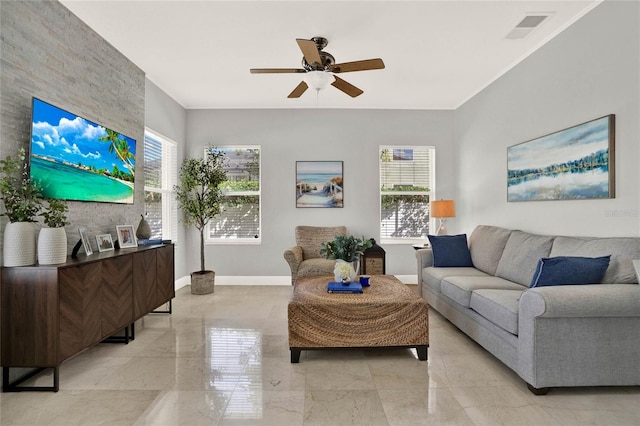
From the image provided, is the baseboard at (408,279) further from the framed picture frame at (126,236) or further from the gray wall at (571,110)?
the framed picture frame at (126,236)

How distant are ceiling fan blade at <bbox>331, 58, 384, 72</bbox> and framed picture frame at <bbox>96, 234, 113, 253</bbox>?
2553 mm

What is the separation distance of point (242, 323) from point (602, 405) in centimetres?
290

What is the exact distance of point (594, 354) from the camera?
210cm

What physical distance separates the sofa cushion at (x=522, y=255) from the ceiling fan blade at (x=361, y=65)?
212 centimetres

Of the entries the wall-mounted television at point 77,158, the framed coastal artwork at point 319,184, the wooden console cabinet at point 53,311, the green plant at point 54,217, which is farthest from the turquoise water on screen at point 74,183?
the framed coastal artwork at point 319,184

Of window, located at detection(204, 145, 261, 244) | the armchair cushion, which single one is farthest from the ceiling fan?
window, located at detection(204, 145, 261, 244)

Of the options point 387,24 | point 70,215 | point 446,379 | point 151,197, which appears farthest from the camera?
point 151,197

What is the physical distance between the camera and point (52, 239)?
7.47 feet

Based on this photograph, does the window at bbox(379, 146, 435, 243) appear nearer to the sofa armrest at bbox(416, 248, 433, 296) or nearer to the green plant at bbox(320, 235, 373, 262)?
the sofa armrest at bbox(416, 248, 433, 296)

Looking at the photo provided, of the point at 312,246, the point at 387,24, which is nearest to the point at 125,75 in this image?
the point at 387,24

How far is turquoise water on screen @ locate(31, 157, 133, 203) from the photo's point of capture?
2484 mm

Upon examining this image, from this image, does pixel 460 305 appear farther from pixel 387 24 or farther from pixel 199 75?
pixel 199 75

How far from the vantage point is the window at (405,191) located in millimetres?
5508

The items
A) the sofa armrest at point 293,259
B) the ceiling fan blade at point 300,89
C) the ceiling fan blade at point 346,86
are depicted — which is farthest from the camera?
the sofa armrest at point 293,259
